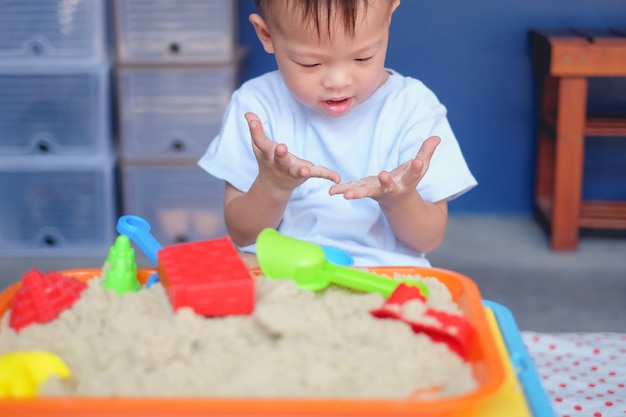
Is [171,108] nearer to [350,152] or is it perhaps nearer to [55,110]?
[55,110]

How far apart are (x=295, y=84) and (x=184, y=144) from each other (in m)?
1.14

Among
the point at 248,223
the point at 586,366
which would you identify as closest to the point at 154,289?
the point at 248,223

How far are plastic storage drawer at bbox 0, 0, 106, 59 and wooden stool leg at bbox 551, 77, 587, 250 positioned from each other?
3.65 feet

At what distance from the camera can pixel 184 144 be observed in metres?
1.94

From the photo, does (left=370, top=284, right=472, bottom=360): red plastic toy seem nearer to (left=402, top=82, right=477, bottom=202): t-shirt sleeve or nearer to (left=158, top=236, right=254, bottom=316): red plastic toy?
(left=158, top=236, right=254, bottom=316): red plastic toy

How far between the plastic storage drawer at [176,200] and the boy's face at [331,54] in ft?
3.68

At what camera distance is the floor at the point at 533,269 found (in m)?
1.57

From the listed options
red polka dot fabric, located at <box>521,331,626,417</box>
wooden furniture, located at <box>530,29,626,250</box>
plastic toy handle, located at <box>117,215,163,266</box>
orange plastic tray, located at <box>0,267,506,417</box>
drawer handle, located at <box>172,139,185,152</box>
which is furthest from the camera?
drawer handle, located at <box>172,139,185,152</box>

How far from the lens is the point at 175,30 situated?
6.17ft

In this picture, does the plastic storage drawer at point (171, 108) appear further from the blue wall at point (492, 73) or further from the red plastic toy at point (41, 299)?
the red plastic toy at point (41, 299)

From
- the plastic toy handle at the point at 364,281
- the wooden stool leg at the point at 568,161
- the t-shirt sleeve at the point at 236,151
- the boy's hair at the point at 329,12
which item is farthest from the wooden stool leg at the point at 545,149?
the plastic toy handle at the point at 364,281

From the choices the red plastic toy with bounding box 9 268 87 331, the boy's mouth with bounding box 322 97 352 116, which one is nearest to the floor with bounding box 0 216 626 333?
the boy's mouth with bounding box 322 97 352 116

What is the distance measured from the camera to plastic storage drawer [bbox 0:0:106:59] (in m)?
1.86

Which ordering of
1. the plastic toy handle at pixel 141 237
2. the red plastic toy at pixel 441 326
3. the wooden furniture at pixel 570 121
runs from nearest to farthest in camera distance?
1. the red plastic toy at pixel 441 326
2. the plastic toy handle at pixel 141 237
3. the wooden furniture at pixel 570 121
